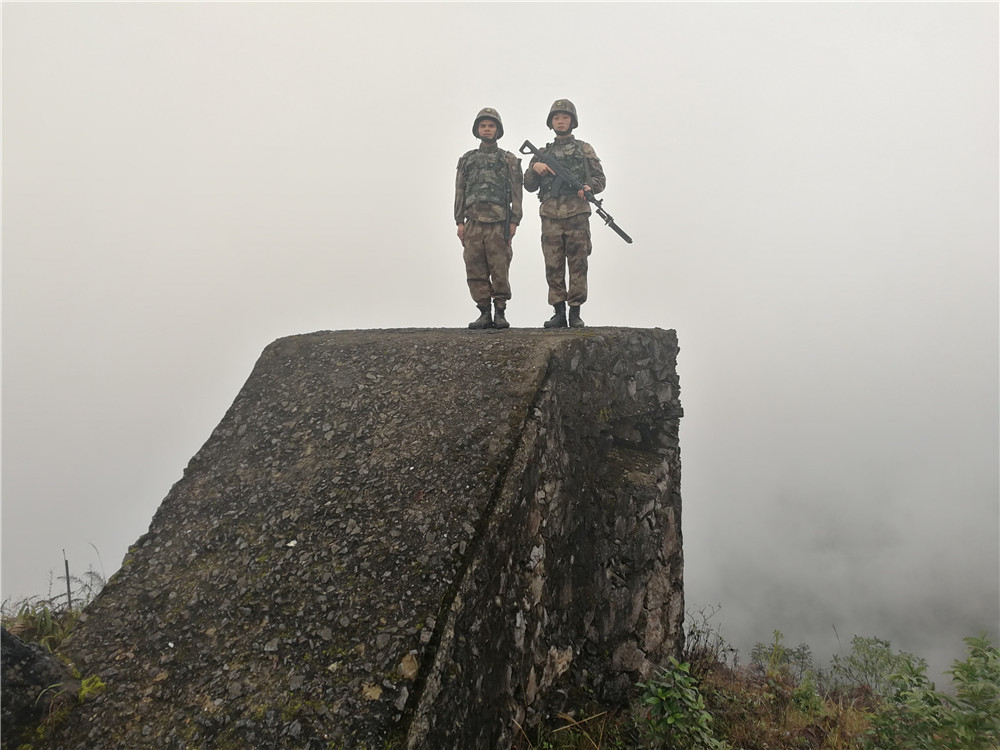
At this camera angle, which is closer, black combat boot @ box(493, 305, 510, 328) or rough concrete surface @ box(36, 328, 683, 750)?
rough concrete surface @ box(36, 328, 683, 750)

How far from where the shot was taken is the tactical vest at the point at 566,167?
24.8ft

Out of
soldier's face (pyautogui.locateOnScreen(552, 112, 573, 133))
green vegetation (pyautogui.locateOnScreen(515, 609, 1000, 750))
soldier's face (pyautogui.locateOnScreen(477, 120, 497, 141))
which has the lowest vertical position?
green vegetation (pyautogui.locateOnScreen(515, 609, 1000, 750))

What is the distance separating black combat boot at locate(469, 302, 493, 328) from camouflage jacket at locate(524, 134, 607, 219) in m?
1.52

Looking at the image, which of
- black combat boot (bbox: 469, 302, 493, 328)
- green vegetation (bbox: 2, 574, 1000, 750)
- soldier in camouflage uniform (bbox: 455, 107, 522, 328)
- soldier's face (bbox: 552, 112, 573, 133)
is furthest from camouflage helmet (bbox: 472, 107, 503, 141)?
green vegetation (bbox: 2, 574, 1000, 750)

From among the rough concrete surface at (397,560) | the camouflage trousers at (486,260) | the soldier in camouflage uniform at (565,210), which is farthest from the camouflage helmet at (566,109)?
the rough concrete surface at (397,560)

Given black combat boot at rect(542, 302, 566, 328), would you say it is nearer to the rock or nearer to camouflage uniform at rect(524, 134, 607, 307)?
camouflage uniform at rect(524, 134, 607, 307)

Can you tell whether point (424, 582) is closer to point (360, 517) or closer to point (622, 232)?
point (360, 517)

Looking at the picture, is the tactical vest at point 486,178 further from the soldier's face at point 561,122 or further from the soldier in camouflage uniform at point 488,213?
the soldier's face at point 561,122

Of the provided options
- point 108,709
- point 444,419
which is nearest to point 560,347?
point 444,419

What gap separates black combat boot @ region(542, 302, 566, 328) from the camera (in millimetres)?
7570

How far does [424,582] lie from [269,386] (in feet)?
9.59

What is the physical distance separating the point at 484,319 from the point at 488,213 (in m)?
1.37

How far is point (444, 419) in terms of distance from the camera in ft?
14.6

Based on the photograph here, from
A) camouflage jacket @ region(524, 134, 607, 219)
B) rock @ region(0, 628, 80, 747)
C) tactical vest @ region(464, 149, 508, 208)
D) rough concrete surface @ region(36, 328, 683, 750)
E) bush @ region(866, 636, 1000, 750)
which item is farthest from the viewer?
camouflage jacket @ region(524, 134, 607, 219)
